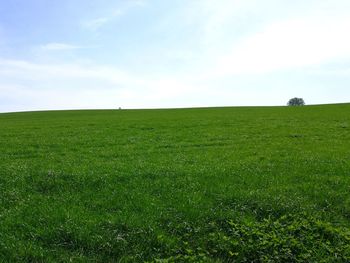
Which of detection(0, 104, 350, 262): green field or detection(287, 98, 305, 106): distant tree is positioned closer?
detection(0, 104, 350, 262): green field

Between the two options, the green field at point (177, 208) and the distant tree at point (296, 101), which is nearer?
the green field at point (177, 208)

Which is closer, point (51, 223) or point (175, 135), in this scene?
point (51, 223)

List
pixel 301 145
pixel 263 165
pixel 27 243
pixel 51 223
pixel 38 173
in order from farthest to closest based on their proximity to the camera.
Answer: pixel 301 145 → pixel 263 165 → pixel 38 173 → pixel 51 223 → pixel 27 243

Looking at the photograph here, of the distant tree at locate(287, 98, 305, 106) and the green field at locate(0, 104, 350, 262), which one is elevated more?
the distant tree at locate(287, 98, 305, 106)

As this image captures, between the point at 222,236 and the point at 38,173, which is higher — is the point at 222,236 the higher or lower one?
the lower one

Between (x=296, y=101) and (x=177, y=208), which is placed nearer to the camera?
(x=177, y=208)

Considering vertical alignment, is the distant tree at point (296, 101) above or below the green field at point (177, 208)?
above

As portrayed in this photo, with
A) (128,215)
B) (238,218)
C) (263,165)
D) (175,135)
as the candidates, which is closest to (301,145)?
(263,165)

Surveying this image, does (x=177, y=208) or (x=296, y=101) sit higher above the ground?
(x=296, y=101)

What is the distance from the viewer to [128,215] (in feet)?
33.1

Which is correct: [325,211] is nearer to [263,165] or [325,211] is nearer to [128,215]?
[263,165]

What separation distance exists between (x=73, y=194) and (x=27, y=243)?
307 cm

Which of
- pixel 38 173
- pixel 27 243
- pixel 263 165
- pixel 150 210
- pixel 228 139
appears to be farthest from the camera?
pixel 228 139

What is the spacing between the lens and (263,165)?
602 inches
